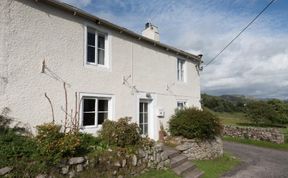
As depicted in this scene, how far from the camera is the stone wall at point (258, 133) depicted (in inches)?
880

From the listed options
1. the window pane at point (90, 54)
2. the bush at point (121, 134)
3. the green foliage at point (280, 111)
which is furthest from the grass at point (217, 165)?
the green foliage at point (280, 111)

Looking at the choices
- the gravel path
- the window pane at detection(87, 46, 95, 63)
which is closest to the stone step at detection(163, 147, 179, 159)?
the gravel path

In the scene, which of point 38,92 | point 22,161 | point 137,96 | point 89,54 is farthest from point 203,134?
point 22,161

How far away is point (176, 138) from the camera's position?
13594mm

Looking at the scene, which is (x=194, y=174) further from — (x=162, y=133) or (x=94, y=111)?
(x=94, y=111)

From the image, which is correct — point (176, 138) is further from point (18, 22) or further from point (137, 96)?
point (18, 22)

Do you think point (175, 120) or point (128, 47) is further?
point (175, 120)

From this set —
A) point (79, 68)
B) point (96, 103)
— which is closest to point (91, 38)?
point (79, 68)

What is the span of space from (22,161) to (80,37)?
560cm

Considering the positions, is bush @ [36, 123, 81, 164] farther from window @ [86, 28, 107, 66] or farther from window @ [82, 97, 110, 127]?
window @ [86, 28, 107, 66]

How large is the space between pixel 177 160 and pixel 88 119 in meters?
4.34

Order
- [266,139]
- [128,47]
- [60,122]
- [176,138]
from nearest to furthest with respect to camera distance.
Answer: [60,122] < [128,47] < [176,138] < [266,139]

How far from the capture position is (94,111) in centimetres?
1071

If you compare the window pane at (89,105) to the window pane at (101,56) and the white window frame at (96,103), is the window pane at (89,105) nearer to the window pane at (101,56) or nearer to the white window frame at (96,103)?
the white window frame at (96,103)
